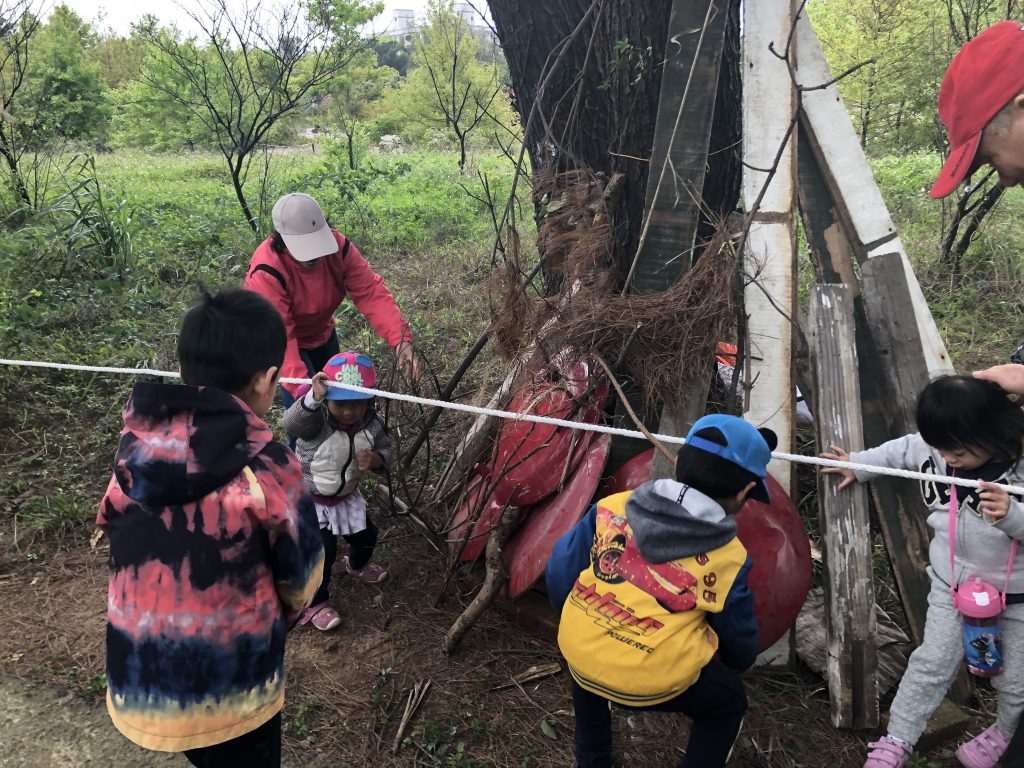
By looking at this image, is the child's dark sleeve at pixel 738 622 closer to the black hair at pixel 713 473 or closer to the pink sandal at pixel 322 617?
the black hair at pixel 713 473

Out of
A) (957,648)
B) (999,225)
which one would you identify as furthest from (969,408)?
(999,225)

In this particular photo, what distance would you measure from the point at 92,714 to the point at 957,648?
10.1 ft

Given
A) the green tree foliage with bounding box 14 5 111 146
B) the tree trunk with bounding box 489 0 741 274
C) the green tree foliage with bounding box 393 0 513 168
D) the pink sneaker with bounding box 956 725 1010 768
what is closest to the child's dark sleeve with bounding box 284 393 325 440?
the tree trunk with bounding box 489 0 741 274

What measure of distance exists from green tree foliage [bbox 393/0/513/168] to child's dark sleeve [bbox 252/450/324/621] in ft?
53.8

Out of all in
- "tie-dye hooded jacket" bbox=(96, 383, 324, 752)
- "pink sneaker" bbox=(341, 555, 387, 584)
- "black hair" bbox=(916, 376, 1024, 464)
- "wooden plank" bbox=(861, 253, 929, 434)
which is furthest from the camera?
"pink sneaker" bbox=(341, 555, 387, 584)

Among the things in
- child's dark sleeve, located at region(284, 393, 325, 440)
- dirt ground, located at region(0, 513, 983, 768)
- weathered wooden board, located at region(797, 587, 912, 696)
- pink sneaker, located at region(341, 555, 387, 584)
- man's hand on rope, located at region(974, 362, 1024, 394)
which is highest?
man's hand on rope, located at region(974, 362, 1024, 394)

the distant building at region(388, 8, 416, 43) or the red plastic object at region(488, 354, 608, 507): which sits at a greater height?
the distant building at region(388, 8, 416, 43)

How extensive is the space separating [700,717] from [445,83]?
19.7 metres

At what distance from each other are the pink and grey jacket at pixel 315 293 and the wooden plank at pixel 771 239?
162cm

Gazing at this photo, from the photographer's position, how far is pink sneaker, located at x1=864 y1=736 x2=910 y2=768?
7.53 ft

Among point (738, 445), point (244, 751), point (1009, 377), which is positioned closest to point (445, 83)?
point (1009, 377)

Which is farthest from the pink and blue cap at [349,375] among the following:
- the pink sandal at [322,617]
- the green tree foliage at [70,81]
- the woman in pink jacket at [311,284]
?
the green tree foliage at [70,81]

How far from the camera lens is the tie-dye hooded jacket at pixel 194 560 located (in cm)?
160

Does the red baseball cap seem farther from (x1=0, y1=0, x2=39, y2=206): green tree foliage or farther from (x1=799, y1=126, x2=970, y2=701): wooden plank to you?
(x1=0, y1=0, x2=39, y2=206): green tree foliage
